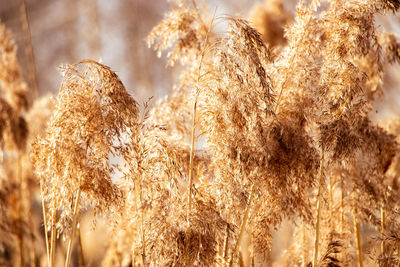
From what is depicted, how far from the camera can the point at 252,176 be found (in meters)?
2.92

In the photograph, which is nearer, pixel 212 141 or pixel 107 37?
pixel 212 141

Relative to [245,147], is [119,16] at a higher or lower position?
higher

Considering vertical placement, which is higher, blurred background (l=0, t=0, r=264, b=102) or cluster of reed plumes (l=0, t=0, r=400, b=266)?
blurred background (l=0, t=0, r=264, b=102)

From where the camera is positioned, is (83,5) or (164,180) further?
(83,5)

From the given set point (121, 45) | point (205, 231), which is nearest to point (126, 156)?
point (205, 231)

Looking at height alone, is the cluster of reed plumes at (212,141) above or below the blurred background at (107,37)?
below

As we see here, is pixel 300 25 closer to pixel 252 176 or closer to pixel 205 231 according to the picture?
pixel 252 176

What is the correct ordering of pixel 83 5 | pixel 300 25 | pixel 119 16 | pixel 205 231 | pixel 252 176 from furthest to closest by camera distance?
1. pixel 119 16
2. pixel 83 5
3. pixel 300 25
4. pixel 252 176
5. pixel 205 231

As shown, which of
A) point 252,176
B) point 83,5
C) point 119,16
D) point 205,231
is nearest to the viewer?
point 205,231

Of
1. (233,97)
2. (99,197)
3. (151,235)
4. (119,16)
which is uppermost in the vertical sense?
(119,16)

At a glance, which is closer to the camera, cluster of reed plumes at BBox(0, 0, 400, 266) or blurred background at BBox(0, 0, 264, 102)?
cluster of reed plumes at BBox(0, 0, 400, 266)

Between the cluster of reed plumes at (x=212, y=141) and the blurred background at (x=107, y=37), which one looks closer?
the cluster of reed plumes at (x=212, y=141)

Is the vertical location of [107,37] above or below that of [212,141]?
above

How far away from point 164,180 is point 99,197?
46 cm
